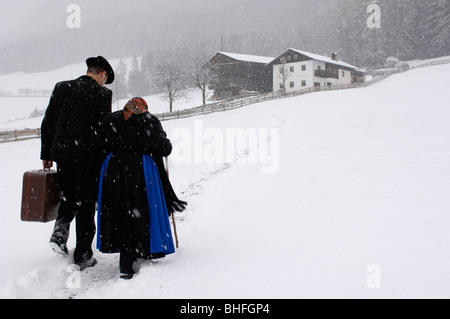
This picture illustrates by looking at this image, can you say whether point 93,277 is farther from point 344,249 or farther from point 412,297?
point 412,297

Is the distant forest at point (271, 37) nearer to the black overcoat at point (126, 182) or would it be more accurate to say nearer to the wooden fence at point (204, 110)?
the wooden fence at point (204, 110)

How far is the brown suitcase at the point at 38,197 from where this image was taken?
152 inches

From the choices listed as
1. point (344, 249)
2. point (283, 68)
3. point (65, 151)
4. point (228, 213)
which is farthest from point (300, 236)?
point (283, 68)

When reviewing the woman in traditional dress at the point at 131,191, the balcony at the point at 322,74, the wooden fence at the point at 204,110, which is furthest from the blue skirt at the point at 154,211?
the balcony at the point at 322,74

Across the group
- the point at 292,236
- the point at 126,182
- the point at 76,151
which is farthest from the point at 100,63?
the point at 292,236

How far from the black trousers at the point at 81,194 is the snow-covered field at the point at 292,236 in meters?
0.33

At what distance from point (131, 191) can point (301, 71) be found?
2035 inches

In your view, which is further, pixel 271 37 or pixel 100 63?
pixel 271 37

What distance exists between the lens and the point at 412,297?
9.15 ft

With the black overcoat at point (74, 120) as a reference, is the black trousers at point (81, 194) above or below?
below

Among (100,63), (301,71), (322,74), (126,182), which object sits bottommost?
(126,182)

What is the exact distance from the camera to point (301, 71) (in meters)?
51.9
